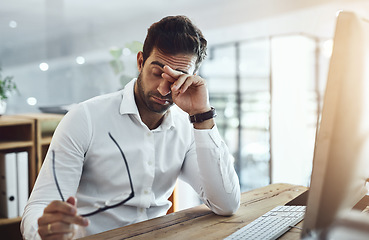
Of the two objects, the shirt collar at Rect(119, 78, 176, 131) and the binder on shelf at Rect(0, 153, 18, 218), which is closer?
the shirt collar at Rect(119, 78, 176, 131)

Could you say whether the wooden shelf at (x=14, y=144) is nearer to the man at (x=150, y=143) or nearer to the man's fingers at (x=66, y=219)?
the man at (x=150, y=143)

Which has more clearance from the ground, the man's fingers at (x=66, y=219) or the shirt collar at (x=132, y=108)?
the shirt collar at (x=132, y=108)

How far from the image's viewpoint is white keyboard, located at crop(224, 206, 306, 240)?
0.99 m

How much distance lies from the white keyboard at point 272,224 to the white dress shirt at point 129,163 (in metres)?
0.14

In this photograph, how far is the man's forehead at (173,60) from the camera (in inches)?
54.6

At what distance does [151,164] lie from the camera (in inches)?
53.2

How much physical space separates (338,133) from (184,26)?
91cm

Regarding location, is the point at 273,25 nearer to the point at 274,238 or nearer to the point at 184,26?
the point at 184,26

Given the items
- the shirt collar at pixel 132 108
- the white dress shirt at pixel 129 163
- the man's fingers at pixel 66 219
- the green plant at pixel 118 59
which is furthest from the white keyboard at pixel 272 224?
the green plant at pixel 118 59

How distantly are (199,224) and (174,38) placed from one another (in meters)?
0.67

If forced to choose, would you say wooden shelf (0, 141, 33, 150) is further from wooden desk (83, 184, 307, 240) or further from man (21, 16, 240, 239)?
wooden desk (83, 184, 307, 240)

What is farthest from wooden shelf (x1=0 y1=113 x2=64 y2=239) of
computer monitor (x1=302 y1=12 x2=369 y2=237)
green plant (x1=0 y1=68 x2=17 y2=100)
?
computer monitor (x1=302 y1=12 x2=369 y2=237)

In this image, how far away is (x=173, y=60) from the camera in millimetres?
1388

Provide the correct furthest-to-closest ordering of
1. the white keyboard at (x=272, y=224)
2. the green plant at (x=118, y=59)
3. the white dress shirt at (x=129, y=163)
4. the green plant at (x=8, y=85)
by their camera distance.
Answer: the green plant at (x=118, y=59), the green plant at (x=8, y=85), the white dress shirt at (x=129, y=163), the white keyboard at (x=272, y=224)
